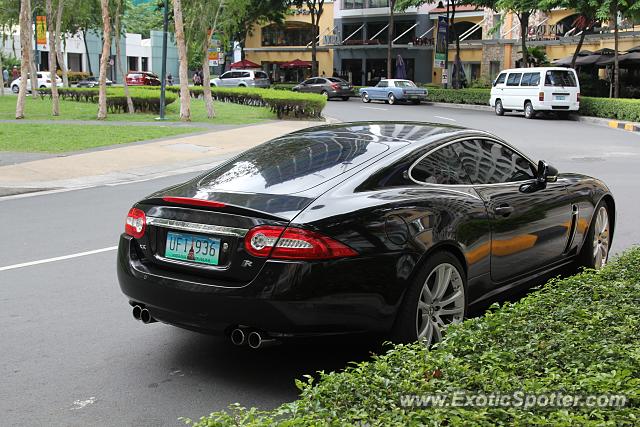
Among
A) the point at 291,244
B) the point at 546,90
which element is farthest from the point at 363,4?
the point at 291,244

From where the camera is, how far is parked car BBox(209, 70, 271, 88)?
53906 millimetres

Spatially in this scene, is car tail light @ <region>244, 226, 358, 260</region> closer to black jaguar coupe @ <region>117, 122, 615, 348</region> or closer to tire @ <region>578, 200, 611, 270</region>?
black jaguar coupe @ <region>117, 122, 615, 348</region>

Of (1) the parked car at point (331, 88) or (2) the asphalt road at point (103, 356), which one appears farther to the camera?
(1) the parked car at point (331, 88)

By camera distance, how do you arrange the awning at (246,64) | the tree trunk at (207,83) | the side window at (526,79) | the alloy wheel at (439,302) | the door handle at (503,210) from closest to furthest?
the alloy wheel at (439,302) < the door handle at (503,210) < the tree trunk at (207,83) < the side window at (526,79) < the awning at (246,64)

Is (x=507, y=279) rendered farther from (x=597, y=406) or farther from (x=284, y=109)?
(x=284, y=109)

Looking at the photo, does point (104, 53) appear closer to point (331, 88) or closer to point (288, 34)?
point (331, 88)

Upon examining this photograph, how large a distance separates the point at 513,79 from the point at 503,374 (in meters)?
32.1

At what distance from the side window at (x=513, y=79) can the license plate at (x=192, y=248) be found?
100 ft

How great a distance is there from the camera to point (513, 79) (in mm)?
33906

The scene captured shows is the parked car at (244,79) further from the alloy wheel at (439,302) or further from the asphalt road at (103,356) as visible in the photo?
the alloy wheel at (439,302)

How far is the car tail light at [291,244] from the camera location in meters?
4.46

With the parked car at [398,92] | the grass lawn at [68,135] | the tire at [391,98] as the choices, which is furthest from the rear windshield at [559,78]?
Result: the grass lawn at [68,135]

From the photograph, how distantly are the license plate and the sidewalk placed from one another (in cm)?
923

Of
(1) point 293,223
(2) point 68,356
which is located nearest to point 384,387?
(1) point 293,223
